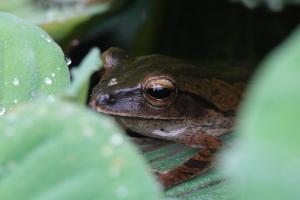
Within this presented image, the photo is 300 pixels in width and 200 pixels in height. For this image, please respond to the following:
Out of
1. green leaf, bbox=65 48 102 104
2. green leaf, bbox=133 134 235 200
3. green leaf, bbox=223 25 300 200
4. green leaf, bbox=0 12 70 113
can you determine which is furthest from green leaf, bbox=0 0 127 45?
green leaf, bbox=223 25 300 200

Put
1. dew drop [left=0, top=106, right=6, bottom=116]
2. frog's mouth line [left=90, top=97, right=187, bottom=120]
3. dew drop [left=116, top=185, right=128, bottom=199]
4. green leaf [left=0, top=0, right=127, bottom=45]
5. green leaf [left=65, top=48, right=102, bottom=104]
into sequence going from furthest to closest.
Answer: green leaf [left=0, top=0, right=127, bottom=45], frog's mouth line [left=90, top=97, right=187, bottom=120], dew drop [left=0, top=106, right=6, bottom=116], green leaf [left=65, top=48, right=102, bottom=104], dew drop [left=116, top=185, right=128, bottom=199]

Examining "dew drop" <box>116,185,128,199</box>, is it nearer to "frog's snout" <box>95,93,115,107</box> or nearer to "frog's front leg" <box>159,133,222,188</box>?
"frog's front leg" <box>159,133,222,188</box>

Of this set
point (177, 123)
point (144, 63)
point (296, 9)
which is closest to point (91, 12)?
point (144, 63)

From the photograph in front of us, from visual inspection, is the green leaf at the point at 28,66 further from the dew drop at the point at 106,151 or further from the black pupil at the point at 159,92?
the black pupil at the point at 159,92

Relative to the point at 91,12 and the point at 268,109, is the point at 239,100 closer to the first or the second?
the point at 91,12

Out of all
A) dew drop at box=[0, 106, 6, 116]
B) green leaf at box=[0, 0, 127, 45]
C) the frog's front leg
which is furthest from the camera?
green leaf at box=[0, 0, 127, 45]

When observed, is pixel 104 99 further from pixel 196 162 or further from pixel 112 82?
pixel 196 162
